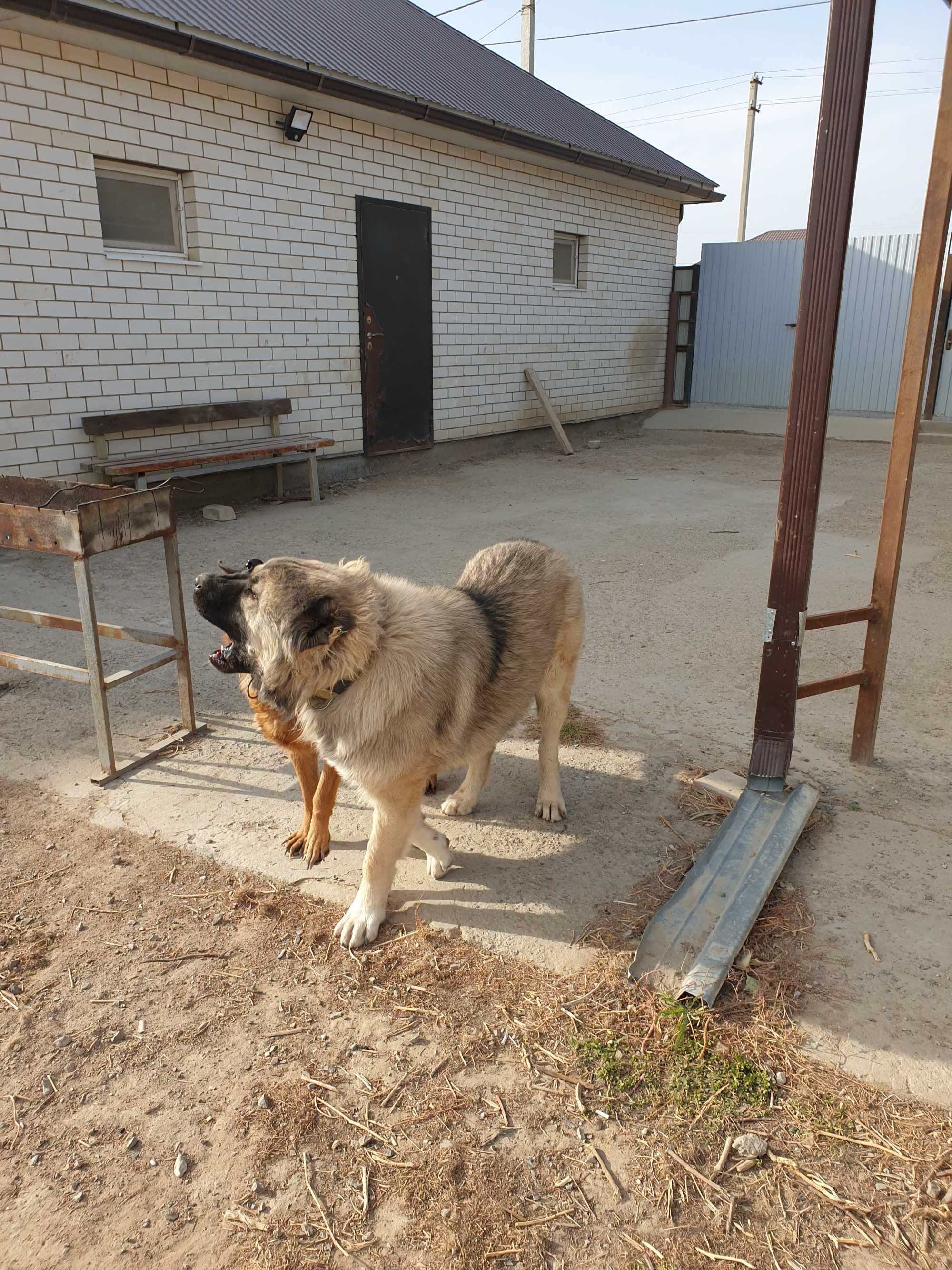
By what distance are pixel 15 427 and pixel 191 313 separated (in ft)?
7.36

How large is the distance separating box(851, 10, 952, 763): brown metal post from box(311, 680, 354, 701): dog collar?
7.19 feet

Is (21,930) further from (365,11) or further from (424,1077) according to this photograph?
(365,11)

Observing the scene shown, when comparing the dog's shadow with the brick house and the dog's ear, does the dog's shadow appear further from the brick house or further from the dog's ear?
the brick house

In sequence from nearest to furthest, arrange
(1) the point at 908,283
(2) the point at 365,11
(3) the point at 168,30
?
(3) the point at 168,30
(2) the point at 365,11
(1) the point at 908,283

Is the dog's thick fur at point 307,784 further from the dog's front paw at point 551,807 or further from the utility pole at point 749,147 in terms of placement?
the utility pole at point 749,147

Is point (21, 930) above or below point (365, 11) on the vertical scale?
below

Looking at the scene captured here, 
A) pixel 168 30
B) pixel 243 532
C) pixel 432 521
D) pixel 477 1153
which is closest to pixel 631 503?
pixel 432 521

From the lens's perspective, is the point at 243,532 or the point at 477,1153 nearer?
the point at 477,1153

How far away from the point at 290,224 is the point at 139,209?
176cm

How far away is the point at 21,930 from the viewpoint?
2.70 m

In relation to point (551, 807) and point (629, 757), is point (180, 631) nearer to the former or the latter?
point (551, 807)

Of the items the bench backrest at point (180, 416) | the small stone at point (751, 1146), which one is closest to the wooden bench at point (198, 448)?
the bench backrest at point (180, 416)

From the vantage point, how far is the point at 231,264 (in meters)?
8.76

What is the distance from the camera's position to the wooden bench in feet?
25.3
